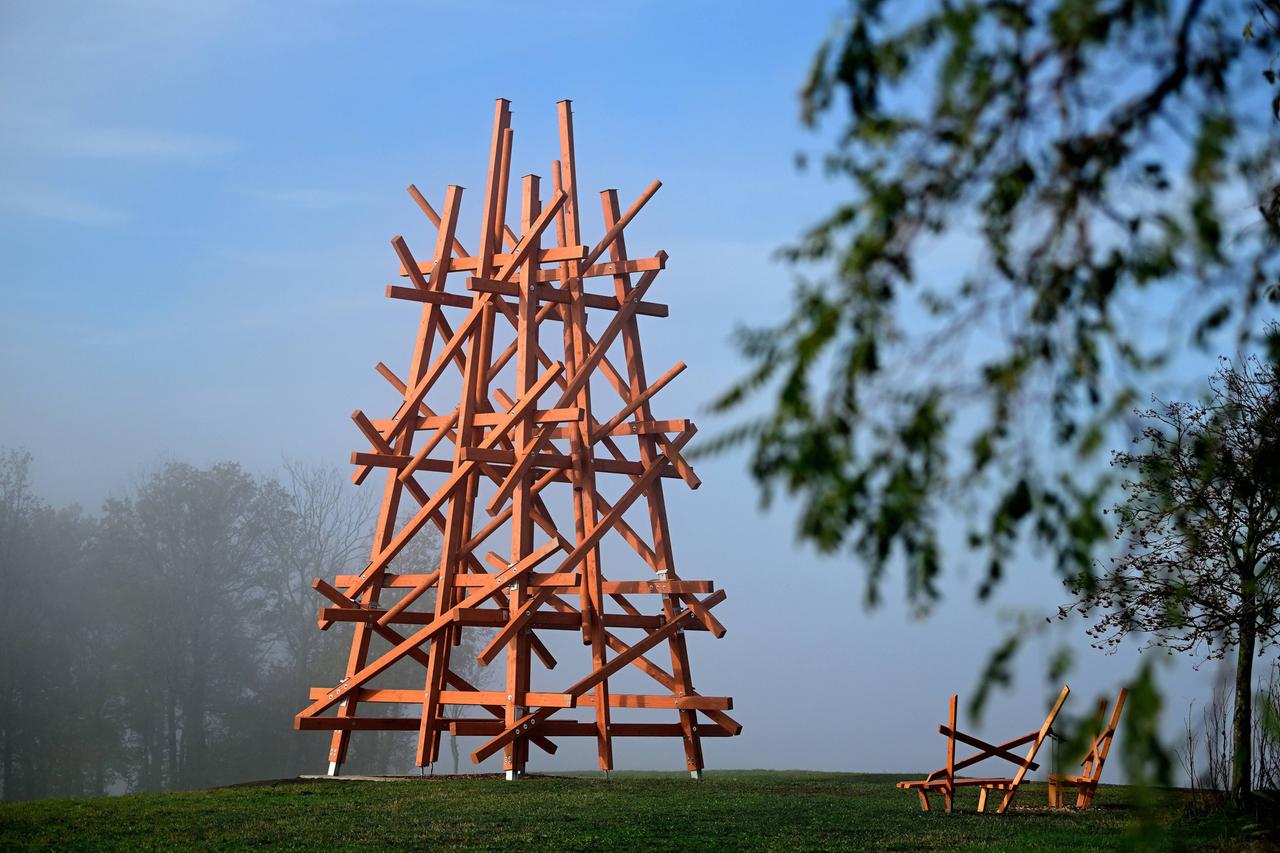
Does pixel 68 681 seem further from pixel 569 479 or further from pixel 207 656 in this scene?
pixel 569 479

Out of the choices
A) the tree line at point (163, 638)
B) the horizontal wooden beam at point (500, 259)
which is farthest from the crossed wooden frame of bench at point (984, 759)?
the tree line at point (163, 638)

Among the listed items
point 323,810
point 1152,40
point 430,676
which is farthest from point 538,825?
point 1152,40

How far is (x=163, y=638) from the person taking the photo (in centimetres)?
2067

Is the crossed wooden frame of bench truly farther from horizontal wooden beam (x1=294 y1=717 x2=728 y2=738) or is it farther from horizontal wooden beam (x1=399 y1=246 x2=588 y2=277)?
horizontal wooden beam (x1=399 y1=246 x2=588 y2=277)

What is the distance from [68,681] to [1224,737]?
16.3m

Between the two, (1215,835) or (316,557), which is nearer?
(1215,835)

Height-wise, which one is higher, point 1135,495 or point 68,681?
point 1135,495

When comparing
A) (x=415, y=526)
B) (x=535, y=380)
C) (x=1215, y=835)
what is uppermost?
(x=535, y=380)

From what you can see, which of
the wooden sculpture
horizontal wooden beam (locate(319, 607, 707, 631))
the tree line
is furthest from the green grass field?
the tree line

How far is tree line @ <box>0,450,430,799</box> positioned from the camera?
1978 cm

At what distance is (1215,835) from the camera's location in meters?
8.72

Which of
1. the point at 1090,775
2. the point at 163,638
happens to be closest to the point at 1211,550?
the point at 1090,775

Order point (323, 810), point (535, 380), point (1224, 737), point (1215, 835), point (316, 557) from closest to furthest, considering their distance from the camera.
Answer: point (1215, 835) < point (323, 810) < point (1224, 737) < point (535, 380) < point (316, 557)

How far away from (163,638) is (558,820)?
530 inches
